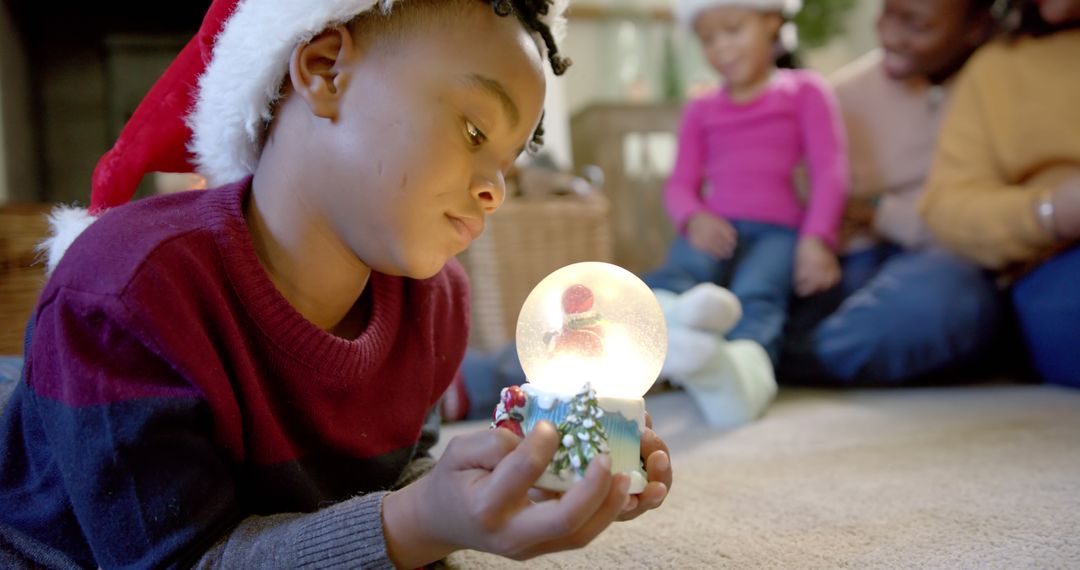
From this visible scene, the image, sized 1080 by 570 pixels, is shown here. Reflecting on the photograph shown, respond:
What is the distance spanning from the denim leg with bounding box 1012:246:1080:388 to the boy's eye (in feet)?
3.95

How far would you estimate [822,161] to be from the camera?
1676 millimetres

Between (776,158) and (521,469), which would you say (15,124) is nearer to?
(776,158)

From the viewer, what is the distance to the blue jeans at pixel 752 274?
1521mm

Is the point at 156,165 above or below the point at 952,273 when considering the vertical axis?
above

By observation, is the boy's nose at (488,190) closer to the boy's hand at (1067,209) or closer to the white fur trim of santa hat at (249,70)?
the white fur trim of santa hat at (249,70)

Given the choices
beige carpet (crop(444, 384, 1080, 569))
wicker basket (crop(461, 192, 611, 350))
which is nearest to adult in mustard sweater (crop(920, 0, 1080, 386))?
beige carpet (crop(444, 384, 1080, 569))

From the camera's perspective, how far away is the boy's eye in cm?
60

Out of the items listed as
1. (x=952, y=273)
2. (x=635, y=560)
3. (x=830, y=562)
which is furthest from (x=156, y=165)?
(x=952, y=273)

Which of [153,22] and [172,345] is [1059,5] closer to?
[172,345]

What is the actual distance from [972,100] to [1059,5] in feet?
0.67

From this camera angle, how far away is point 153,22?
2.43 metres

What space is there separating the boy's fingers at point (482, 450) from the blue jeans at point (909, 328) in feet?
3.88

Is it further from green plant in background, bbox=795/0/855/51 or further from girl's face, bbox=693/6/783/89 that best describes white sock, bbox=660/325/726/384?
green plant in background, bbox=795/0/855/51

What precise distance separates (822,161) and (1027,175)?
38 cm
